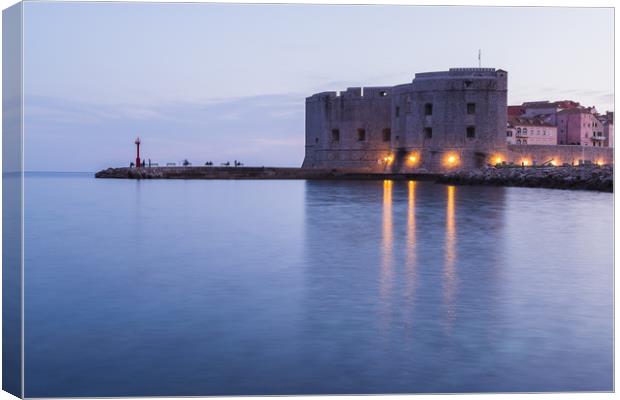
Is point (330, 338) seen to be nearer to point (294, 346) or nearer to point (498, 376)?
point (294, 346)

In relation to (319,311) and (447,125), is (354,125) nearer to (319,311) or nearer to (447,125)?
(447,125)

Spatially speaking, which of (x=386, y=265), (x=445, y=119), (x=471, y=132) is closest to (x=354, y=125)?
(x=445, y=119)

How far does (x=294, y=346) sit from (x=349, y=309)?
0.95 meters

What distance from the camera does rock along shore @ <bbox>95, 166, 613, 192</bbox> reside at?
1889cm

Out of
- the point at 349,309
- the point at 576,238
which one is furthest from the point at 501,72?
the point at 349,309

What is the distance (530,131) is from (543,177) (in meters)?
14.8

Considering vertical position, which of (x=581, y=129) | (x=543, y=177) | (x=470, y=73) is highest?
(x=470, y=73)

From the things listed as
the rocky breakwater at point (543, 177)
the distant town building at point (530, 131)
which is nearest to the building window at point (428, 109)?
the rocky breakwater at point (543, 177)

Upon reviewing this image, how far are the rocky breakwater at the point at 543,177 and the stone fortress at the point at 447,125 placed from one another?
55.4 inches

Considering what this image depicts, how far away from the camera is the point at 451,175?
931 inches

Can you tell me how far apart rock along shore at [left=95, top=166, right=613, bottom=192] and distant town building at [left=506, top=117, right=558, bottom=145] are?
902cm

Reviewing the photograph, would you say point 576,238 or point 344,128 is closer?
point 576,238

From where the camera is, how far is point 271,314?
4137 mm

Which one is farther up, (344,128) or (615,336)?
(344,128)
